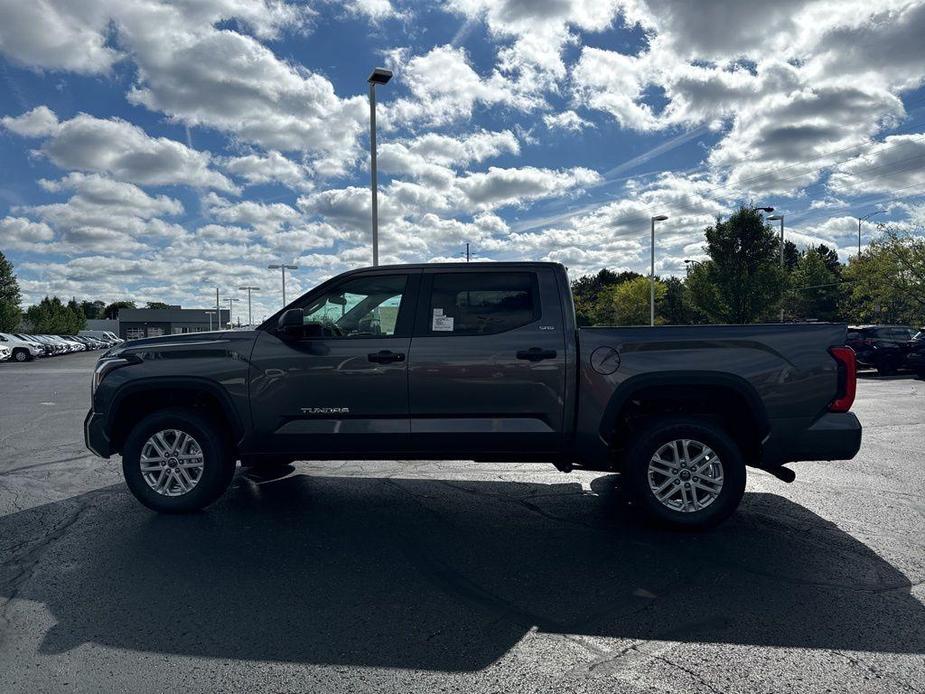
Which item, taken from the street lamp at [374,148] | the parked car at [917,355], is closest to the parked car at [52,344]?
the street lamp at [374,148]

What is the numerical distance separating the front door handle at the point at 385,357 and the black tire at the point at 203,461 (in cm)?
144

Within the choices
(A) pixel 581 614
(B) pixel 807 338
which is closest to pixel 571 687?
(A) pixel 581 614

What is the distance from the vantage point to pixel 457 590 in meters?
3.79

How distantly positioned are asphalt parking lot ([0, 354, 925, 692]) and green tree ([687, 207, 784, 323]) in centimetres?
3627

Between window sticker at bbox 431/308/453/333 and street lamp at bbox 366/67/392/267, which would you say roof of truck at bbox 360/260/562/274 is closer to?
window sticker at bbox 431/308/453/333

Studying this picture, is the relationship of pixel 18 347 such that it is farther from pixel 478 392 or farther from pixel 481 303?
pixel 478 392

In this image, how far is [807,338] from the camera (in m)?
4.77

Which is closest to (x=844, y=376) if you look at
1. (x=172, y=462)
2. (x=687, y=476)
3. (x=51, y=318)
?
(x=687, y=476)

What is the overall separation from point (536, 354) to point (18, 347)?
38561 millimetres

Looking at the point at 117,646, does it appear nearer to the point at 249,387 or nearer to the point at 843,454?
the point at 249,387

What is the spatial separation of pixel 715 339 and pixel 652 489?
121cm

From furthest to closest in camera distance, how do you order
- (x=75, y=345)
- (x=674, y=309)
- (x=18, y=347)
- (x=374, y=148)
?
(x=674, y=309), (x=75, y=345), (x=18, y=347), (x=374, y=148)

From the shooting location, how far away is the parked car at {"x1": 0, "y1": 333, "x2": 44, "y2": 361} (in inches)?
1353

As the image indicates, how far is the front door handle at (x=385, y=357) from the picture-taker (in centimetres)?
504
